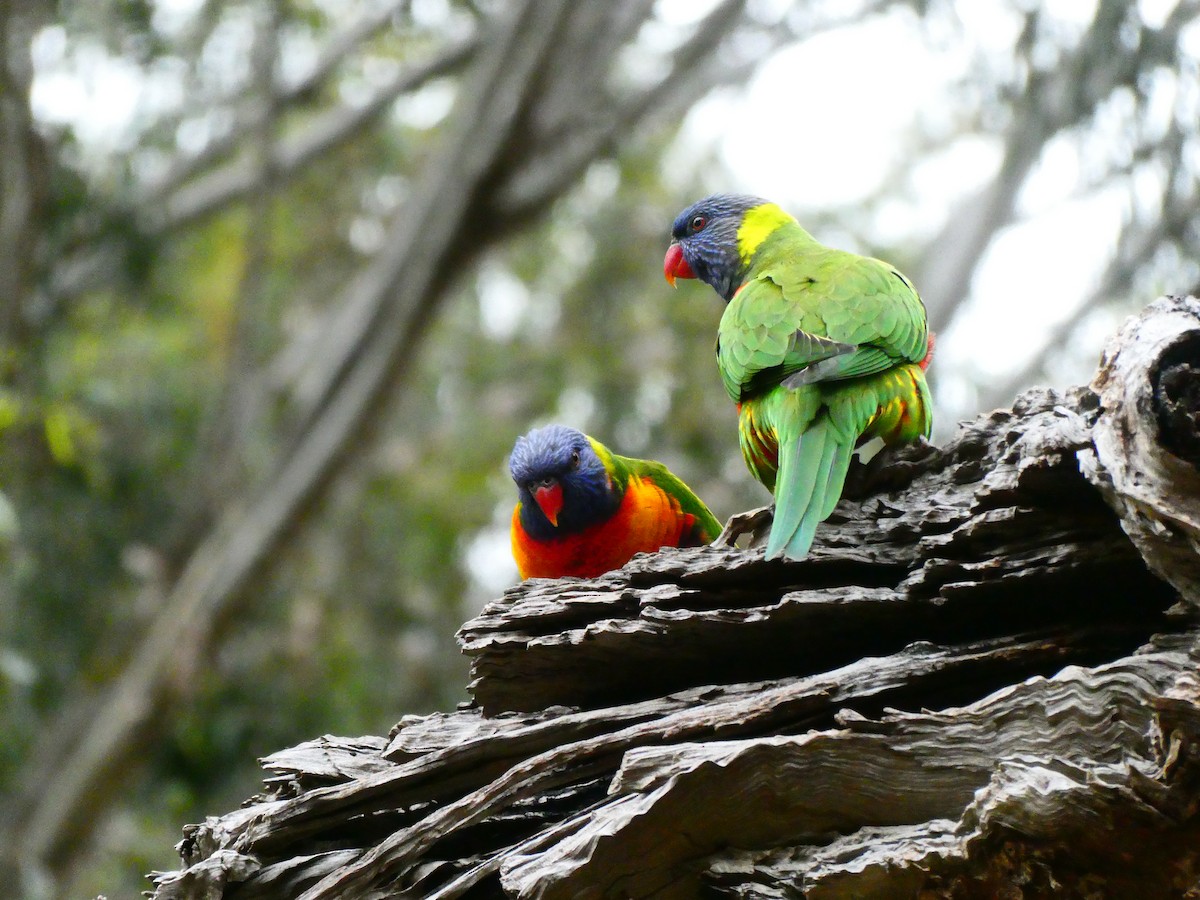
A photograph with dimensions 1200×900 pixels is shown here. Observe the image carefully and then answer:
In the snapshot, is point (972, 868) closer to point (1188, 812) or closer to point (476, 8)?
point (1188, 812)

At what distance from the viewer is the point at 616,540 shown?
11.2ft

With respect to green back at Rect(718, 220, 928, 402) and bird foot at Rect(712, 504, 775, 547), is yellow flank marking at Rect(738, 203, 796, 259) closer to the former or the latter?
green back at Rect(718, 220, 928, 402)

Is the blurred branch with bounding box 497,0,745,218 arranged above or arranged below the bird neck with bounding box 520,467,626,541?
above

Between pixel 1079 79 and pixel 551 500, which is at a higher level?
pixel 1079 79

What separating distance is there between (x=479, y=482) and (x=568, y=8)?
5.28 metres

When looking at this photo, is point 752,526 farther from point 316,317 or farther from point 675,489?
point 316,317

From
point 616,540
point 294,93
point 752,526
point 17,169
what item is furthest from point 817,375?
point 294,93

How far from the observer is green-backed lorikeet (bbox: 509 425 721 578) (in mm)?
3430

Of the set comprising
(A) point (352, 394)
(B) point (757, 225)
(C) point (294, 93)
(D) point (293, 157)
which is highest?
(C) point (294, 93)

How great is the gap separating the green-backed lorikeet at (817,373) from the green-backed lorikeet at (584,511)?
70 centimetres

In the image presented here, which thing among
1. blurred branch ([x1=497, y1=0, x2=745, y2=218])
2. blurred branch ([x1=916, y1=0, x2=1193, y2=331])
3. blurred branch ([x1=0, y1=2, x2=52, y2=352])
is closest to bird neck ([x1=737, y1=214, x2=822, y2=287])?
blurred branch ([x1=916, y1=0, x2=1193, y2=331])

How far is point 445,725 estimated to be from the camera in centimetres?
240

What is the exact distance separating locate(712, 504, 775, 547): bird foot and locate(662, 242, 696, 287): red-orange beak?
1.57 metres

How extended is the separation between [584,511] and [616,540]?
0.45 ft
